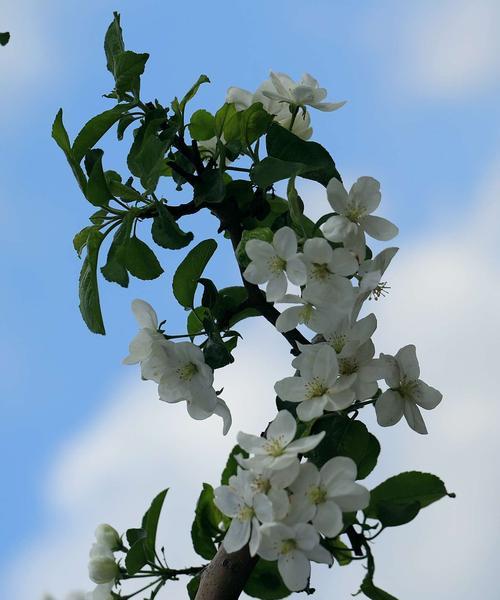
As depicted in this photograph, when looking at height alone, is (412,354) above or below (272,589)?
above

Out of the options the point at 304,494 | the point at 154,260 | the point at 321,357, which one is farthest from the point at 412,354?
the point at 154,260

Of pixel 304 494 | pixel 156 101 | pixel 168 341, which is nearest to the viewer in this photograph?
pixel 304 494

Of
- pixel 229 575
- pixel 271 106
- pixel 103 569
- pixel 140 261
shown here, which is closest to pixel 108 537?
pixel 103 569

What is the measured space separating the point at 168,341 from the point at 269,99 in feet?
1.19

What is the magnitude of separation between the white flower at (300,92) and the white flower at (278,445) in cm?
45

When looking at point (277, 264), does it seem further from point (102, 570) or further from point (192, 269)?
point (102, 570)

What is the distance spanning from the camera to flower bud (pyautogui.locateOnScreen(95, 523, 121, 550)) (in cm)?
130

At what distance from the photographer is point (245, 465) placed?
3.16ft

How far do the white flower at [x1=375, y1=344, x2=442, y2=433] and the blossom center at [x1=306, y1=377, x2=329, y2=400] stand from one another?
0.28 feet

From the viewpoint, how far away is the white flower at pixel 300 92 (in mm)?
1241

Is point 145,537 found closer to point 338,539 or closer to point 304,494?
point 338,539

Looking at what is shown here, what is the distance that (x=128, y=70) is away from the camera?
1216 mm

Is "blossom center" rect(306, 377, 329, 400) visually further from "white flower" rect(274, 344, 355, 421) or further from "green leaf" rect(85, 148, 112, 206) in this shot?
"green leaf" rect(85, 148, 112, 206)

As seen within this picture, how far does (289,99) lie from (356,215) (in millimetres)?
227
